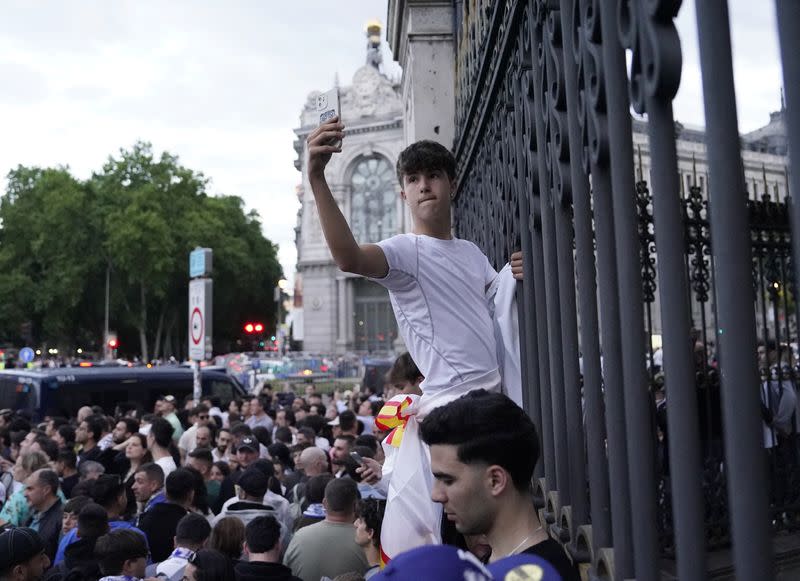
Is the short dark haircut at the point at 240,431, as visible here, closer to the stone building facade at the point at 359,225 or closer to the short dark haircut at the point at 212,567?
the short dark haircut at the point at 212,567

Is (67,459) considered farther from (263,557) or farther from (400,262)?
(400,262)

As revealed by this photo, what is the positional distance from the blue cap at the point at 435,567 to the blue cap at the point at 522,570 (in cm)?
21

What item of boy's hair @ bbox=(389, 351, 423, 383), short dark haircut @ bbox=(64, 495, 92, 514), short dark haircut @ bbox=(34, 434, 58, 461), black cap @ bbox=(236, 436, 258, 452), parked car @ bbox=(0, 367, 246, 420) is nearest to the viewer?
boy's hair @ bbox=(389, 351, 423, 383)

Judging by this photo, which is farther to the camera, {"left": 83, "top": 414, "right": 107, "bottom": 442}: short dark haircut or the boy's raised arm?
{"left": 83, "top": 414, "right": 107, "bottom": 442}: short dark haircut

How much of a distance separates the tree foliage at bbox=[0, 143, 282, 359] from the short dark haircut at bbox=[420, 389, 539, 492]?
1963 inches

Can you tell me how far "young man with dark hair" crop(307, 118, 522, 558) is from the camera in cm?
259

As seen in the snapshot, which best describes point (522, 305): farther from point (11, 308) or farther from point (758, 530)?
point (11, 308)

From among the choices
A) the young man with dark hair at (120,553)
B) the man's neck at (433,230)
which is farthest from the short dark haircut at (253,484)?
the man's neck at (433,230)

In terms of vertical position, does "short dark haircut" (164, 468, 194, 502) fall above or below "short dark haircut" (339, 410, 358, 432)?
below

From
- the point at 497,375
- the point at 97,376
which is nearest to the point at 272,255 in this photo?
the point at 97,376

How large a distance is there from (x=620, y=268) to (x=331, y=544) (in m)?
3.93

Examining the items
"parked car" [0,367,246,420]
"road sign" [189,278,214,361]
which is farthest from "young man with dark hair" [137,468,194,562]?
"parked car" [0,367,246,420]

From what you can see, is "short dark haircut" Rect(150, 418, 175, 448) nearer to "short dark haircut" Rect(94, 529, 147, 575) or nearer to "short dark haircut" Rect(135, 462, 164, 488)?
"short dark haircut" Rect(135, 462, 164, 488)

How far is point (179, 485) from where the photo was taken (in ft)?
19.6
